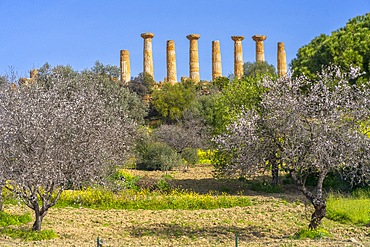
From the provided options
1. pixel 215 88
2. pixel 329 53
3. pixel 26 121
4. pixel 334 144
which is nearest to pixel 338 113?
pixel 334 144

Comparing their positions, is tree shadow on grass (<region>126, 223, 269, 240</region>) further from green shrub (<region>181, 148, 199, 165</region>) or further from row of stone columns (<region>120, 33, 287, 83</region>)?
row of stone columns (<region>120, 33, 287, 83</region>)

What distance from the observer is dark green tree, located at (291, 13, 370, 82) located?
23078mm

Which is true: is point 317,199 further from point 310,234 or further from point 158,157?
point 158,157

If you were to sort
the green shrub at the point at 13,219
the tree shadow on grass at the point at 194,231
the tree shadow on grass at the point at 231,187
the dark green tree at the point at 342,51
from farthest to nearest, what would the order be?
1. the dark green tree at the point at 342,51
2. the tree shadow on grass at the point at 231,187
3. the green shrub at the point at 13,219
4. the tree shadow on grass at the point at 194,231

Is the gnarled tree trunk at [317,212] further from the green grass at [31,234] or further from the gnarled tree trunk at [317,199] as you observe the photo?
the green grass at [31,234]

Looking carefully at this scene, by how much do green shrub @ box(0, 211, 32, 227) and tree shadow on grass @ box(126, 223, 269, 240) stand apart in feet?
9.13

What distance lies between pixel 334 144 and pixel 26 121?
20.5ft

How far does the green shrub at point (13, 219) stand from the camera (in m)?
14.9

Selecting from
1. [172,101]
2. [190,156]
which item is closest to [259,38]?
[172,101]

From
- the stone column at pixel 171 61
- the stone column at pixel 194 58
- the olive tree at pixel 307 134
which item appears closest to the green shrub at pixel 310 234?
the olive tree at pixel 307 134

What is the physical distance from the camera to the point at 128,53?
6309 cm

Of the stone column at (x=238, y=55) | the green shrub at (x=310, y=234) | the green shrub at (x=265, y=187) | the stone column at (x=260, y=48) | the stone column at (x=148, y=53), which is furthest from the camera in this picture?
the stone column at (x=238, y=55)

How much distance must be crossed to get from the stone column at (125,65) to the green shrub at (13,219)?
46414mm

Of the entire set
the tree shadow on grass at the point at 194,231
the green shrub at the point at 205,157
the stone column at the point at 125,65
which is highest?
the stone column at the point at 125,65
